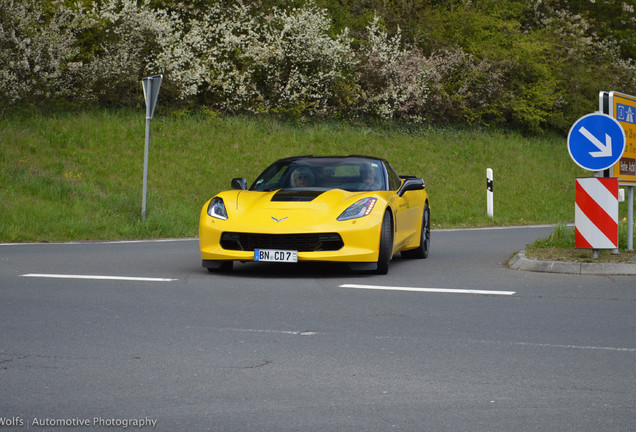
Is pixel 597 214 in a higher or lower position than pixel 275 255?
higher

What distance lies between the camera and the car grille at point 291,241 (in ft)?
32.3

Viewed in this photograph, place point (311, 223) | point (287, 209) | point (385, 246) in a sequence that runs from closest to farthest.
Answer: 1. point (311, 223)
2. point (287, 209)
3. point (385, 246)

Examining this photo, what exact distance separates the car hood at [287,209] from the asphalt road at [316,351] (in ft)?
1.96

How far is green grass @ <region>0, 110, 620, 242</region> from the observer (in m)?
17.2

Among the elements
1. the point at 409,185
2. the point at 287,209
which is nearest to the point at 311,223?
the point at 287,209

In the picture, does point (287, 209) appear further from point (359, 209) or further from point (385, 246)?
point (385, 246)

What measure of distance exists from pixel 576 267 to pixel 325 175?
321 cm

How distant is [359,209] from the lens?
10.2 metres

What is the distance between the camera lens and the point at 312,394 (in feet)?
15.9

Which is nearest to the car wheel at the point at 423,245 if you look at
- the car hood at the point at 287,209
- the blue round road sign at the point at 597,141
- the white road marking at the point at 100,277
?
the car hood at the point at 287,209

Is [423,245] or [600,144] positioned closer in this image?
[600,144]

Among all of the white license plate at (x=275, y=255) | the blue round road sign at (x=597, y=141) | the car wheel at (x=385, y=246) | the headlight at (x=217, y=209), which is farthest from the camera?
the blue round road sign at (x=597, y=141)

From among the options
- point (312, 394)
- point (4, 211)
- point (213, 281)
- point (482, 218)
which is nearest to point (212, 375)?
point (312, 394)

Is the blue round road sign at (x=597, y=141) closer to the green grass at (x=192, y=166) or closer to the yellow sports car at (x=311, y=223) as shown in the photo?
the yellow sports car at (x=311, y=223)
